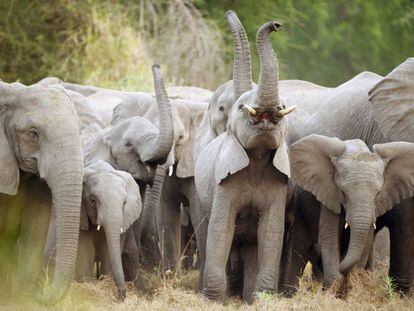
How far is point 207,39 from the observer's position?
20875 mm

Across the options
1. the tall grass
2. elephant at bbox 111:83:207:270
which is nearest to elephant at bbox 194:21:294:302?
elephant at bbox 111:83:207:270

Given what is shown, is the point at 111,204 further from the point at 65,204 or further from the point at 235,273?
the point at 235,273

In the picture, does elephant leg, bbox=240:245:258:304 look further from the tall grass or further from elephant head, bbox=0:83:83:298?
the tall grass

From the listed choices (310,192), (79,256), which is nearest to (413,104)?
(310,192)

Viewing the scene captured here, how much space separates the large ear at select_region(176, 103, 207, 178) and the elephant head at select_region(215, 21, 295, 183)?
6.74 feet

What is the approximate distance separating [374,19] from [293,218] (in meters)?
20.9

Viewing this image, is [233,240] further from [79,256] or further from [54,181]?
[54,181]

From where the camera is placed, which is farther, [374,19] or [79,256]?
[374,19]

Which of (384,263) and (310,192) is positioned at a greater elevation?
(310,192)

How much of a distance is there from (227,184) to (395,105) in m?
1.90

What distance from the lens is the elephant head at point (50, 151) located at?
29.4 feet

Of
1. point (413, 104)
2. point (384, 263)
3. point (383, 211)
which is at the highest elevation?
point (413, 104)

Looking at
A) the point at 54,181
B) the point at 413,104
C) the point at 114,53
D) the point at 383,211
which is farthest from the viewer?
the point at 114,53

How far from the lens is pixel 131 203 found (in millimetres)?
10234
